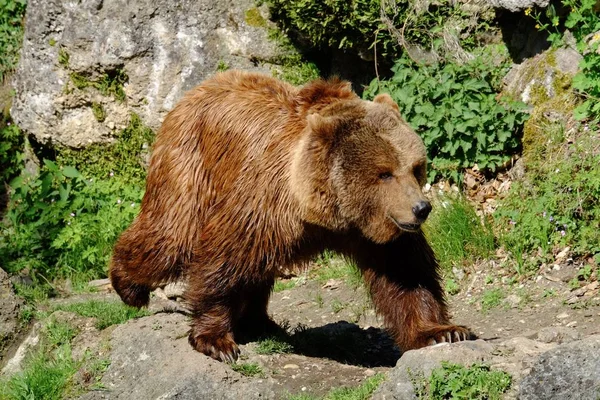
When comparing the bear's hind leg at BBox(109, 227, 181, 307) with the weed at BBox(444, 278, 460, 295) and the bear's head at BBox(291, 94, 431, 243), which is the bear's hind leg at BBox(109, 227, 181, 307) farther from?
the weed at BBox(444, 278, 460, 295)

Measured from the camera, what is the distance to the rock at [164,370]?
5441mm

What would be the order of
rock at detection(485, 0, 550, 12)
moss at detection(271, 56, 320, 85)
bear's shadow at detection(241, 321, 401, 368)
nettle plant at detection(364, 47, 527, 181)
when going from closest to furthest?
bear's shadow at detection(241, 321, 401, 368)
rock at detection(485, 0, 550, 12)
nettle plant at detection(364, 47, 527, 181)
moss at detection(271, 56, 320, 85)

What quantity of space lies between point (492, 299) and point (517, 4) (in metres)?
2.59

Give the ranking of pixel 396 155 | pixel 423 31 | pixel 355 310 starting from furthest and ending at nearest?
pixel 423 31
pixel 355 310
pixel 396 155

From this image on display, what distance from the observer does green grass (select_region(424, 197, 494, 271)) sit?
7.72 metres

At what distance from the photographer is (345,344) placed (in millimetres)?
6500

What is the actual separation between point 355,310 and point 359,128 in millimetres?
2785

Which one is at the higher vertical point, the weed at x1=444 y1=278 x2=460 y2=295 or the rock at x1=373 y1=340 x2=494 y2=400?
the rock at x1=373 y1=340 x2=494 y2=400

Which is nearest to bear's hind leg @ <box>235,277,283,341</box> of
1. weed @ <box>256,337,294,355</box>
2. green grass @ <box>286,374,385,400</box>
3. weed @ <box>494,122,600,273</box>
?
weed @ <box>256,337,294,355</box>

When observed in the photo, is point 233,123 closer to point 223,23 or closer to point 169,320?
point 169,320

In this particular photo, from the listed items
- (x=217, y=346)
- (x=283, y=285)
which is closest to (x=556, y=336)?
(x=217, y=346)

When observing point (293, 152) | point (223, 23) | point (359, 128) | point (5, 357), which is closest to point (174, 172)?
point (293, 152)

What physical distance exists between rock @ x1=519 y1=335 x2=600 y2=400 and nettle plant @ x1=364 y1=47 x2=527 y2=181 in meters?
3.75

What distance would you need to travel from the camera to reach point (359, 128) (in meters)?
5.37
